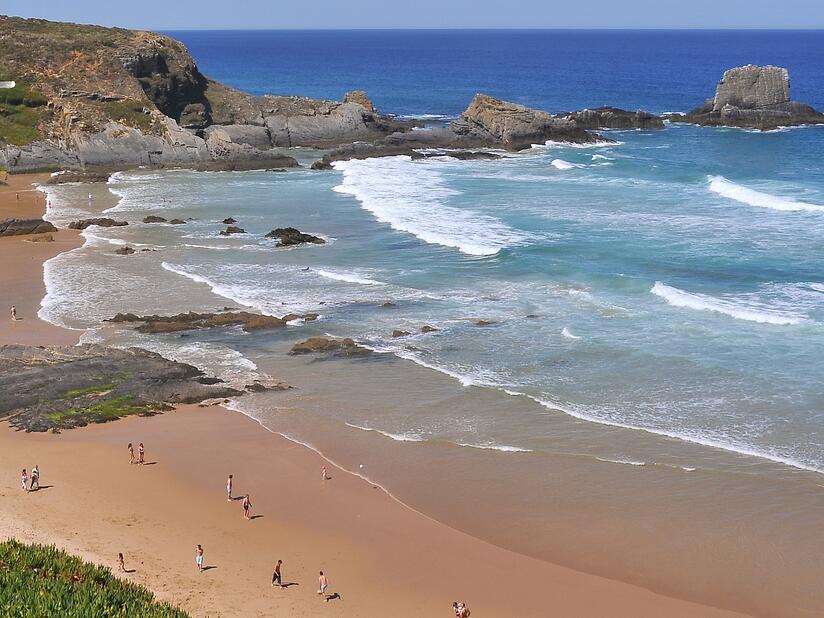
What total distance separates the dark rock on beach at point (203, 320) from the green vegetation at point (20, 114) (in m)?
37.2

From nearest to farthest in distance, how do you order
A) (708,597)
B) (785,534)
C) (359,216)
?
1. (708,597)
2. (785,534)
3. (359,216)

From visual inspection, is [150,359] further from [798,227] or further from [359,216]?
[798,227]

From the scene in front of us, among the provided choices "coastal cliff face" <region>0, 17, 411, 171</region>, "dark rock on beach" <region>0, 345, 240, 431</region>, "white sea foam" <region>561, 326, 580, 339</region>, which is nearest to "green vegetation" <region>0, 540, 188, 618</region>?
"dark rock on beach" <region>0, 345, 240, 431</region>

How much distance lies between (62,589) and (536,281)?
25120mm

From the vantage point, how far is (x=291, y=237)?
4400cm

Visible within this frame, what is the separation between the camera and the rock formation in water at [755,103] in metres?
84.5

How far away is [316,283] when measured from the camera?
37.8m

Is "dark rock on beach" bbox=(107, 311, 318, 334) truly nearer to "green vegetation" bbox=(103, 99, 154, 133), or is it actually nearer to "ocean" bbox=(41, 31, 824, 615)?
"ocean" bbox=(41, 31, 824, 615)

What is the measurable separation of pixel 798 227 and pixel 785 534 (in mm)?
28699

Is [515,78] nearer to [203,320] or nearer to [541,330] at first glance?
[541,330]

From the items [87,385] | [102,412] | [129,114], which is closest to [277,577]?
[102,412]

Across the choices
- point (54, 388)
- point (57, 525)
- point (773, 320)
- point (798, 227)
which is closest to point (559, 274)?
point (773, 320)

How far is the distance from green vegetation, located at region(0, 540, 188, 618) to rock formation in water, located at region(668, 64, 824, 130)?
77.0m

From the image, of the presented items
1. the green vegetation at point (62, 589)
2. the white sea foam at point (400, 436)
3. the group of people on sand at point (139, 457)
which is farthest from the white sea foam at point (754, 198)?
the green vegetation at point (62, 589)
